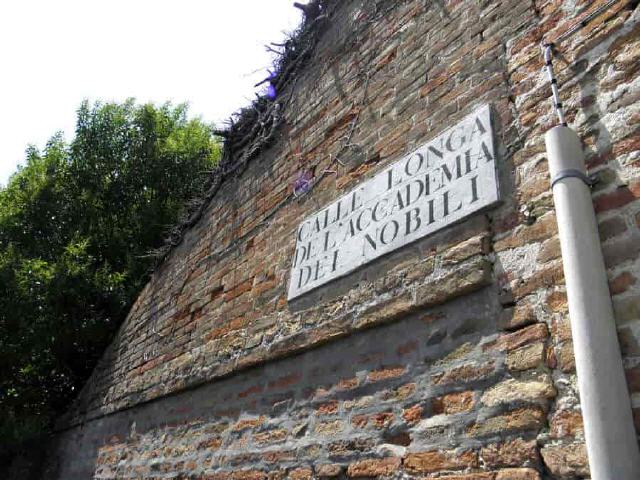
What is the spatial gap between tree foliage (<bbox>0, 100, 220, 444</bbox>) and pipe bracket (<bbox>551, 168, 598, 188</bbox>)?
5.12m

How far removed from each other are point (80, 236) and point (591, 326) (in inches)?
343

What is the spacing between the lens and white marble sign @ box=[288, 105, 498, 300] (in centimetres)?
251

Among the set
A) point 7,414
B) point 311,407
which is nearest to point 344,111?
point 311,407

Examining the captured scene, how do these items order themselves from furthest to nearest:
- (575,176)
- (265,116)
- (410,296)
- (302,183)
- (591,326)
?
1. (265,116)
2. (302,183)
3. (410,296)
4. (575,176)
5. (591,326)

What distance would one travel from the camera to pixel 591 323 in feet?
5.60

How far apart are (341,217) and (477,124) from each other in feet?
3.23

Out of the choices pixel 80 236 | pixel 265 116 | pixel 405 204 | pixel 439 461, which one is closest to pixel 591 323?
pixel 439 461

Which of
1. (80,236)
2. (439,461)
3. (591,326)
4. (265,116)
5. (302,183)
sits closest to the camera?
(591,326)

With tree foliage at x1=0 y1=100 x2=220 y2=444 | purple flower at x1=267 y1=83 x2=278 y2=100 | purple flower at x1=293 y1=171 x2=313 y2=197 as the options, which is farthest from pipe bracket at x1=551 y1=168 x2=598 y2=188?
tree foliage at x1=0 y1=100 x2=220 y2=444

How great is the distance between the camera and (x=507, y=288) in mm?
2172

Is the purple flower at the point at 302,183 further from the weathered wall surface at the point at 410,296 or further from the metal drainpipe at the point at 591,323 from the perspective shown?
the metal drainpipe at the point at 591,323

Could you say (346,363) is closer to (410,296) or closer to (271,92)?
(410,296)

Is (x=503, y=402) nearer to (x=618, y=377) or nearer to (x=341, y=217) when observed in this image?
(x=618, y=377)

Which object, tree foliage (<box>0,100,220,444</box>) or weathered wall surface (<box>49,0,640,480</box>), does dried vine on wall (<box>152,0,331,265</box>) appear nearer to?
weathered wall surface (<box>49,0,640,480</box>)
